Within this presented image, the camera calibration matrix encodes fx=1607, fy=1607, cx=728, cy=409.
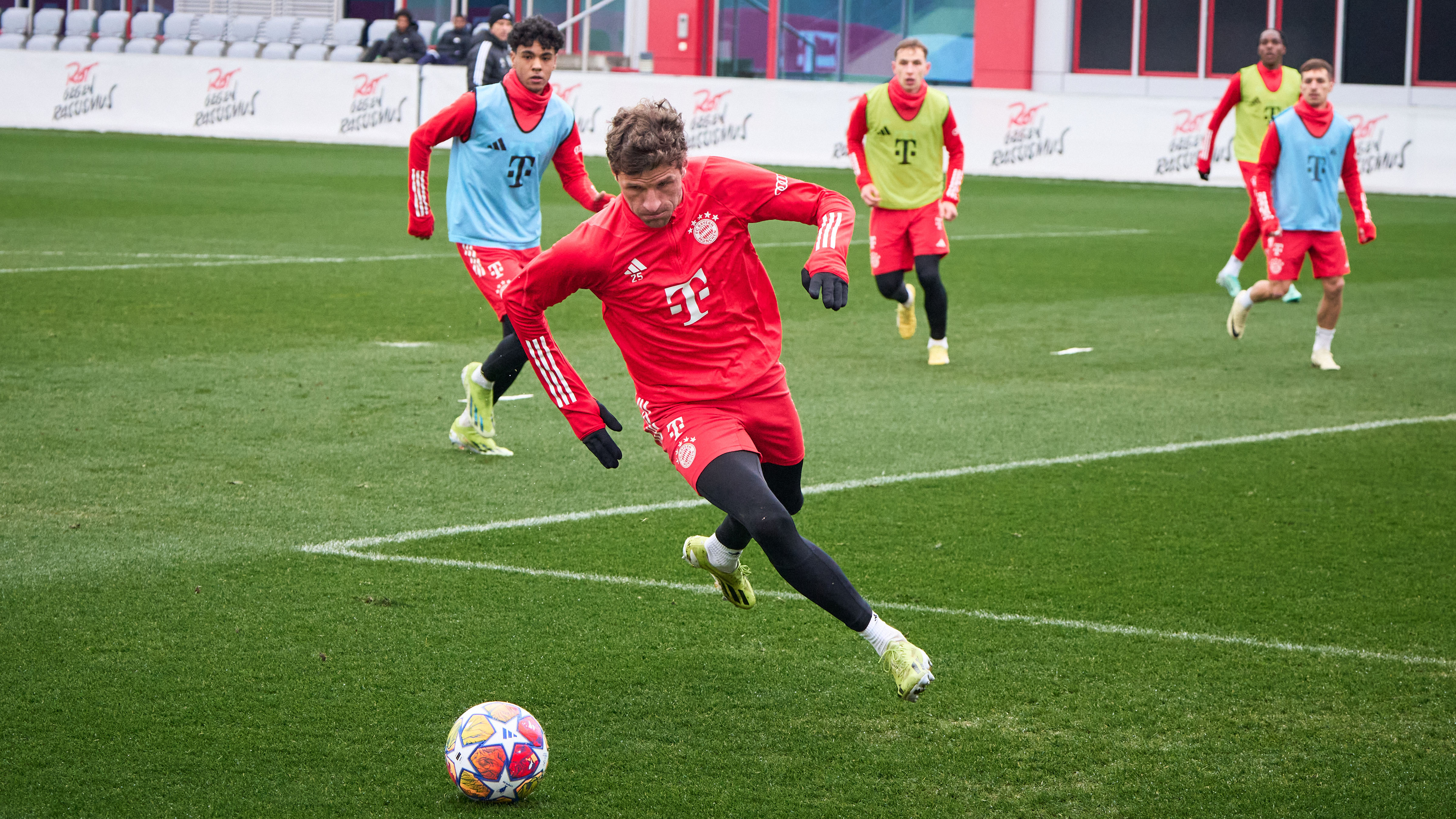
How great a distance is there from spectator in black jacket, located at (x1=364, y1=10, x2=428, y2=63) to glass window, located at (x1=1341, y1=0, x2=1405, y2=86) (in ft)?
64.3

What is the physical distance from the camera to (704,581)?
19.8 feet

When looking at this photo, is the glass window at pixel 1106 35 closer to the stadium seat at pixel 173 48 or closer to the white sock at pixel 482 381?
the stadium seat at pixel 173 48

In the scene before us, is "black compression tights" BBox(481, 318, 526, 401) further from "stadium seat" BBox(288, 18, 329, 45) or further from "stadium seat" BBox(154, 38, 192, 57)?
"stadium seat" BBox(288, 18, 329, 45)

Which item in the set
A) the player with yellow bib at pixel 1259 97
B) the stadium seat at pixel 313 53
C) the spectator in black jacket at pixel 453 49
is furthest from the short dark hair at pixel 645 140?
the stadium seat at pixel 313 53

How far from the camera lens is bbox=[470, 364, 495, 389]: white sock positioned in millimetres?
7859

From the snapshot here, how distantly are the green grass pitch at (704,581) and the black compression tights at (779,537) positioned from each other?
0.40 metres

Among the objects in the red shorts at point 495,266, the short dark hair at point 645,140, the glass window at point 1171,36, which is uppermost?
the glass window at point 1171,36

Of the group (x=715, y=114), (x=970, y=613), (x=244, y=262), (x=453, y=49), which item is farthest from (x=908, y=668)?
(x=453, y=49)

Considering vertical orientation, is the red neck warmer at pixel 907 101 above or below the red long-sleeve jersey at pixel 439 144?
above

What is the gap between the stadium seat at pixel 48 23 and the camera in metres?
40.7

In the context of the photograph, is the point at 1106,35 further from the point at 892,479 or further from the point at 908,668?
the point at 908,668

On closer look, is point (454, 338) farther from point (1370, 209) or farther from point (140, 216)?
point (1370, 209)

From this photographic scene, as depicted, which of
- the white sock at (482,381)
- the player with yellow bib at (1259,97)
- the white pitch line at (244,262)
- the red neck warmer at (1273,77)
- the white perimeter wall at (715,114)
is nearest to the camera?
the white sock at (482,381)

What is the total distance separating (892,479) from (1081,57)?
101 ft
